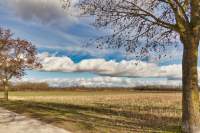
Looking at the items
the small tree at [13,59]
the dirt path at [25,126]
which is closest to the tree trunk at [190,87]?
the dirt path at [25,126]

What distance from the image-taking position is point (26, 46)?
2422 inches

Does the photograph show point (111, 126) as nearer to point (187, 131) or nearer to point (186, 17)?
point (187, 131)

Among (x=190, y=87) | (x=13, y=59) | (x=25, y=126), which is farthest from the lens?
(x=13, y=59)

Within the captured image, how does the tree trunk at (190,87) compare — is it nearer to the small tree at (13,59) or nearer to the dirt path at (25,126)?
the dirt path at (25,126)

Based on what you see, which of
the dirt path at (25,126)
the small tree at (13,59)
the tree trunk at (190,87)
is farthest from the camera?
the small tree at (13,59)

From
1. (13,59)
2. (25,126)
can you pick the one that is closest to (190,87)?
(25,126)

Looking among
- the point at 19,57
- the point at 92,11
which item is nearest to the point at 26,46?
the point at 19,57

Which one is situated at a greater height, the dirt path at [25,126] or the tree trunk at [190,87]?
Result: the tree trunk at [190,87]

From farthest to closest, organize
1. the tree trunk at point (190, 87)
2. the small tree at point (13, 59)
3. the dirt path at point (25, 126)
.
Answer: the small tree at point (13, 59) < the tree trunk at point (190, 87) < the dirt path at point (25, 126)

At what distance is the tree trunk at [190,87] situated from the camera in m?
19.4

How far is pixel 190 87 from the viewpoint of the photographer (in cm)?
1952

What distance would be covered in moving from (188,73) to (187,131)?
2587mm

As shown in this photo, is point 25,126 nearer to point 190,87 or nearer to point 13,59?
point 190,87

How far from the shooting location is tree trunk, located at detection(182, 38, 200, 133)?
19391mm
